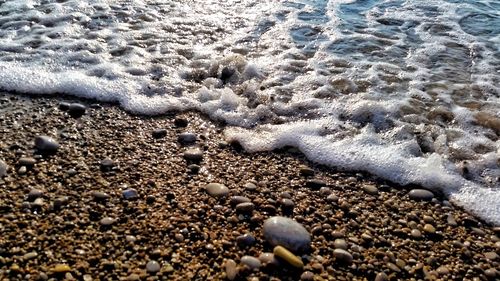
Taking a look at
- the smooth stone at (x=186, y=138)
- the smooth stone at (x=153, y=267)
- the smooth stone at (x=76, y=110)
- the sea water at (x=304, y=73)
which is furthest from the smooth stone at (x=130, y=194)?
the smooth stone at (x=76, y=110)

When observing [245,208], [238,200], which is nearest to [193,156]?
[238,200]

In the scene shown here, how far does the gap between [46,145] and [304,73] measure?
2.63m

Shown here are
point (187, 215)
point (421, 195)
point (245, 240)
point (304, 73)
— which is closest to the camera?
point (245, 240)

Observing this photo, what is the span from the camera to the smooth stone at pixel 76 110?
148 inches

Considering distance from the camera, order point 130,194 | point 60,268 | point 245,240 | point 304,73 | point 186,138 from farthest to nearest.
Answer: point 304,73 → point 186,138 → point 130,194 → point 245,240 → point 60,268

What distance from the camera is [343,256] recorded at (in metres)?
2.58

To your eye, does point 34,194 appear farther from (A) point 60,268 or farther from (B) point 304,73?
(B) point 304,73

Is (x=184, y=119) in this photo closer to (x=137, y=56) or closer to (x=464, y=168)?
(x=137, y=56)

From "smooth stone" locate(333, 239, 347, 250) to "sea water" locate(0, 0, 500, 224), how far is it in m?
0.87

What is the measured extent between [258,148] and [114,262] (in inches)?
60.7

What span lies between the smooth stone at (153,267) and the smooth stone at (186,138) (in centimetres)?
129

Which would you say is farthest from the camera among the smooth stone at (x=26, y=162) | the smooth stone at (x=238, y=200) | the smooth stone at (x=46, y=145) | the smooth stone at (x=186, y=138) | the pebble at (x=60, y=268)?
the smooth stone at (x=186, y=138)

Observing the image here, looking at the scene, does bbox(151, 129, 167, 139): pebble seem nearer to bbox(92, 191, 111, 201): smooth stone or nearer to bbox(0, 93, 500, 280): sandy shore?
bbox(0, 93, 500, 280): sandy shore

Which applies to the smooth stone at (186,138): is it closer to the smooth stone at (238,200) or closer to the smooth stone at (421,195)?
the smooth stone at (238,200)
